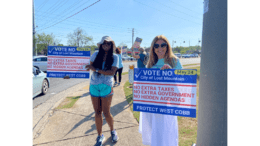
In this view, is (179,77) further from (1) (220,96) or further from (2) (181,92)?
(1) (220,96)

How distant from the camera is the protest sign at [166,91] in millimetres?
1788

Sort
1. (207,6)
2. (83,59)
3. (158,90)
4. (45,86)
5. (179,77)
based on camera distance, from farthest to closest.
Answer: (45,86) → (83,59) → (158,90) → (179,77) → (207,6)

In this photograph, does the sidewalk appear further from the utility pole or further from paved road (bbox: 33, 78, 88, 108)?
paved road (bbox: 33, 78, 88, 108)

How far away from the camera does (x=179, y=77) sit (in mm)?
1810

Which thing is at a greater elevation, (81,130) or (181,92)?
(181,92)

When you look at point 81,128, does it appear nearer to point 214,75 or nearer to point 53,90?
point 214,75

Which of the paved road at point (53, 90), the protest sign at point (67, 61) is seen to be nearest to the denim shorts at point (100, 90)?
the protest sign at point (67, 61)

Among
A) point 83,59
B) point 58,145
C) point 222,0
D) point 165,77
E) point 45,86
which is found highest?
point 222,0

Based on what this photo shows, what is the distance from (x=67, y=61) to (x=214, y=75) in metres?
2.64

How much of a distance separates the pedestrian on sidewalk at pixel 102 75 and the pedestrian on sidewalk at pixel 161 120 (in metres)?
0.65

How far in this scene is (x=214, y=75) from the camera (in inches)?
56.2

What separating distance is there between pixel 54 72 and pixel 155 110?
7.36 feet

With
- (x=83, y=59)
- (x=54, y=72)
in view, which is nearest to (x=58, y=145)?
(x=54, y=72)

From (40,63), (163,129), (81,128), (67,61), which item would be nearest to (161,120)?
(163,129)
